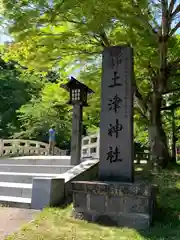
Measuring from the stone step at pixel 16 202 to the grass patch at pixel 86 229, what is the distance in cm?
83

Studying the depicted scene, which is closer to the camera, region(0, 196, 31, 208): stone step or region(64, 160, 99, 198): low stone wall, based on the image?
region(0, 196, 31, 208): stone step

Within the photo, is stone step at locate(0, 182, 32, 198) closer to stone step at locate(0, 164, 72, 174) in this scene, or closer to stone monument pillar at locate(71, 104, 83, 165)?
stone step at locate(0, 164, 72, 174)

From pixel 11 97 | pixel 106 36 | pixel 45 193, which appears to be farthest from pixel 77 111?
pixel 11 97

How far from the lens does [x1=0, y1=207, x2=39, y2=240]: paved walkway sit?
16.8 feet

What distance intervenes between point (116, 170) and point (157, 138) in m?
5.93

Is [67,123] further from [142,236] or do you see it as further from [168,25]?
[142,236]

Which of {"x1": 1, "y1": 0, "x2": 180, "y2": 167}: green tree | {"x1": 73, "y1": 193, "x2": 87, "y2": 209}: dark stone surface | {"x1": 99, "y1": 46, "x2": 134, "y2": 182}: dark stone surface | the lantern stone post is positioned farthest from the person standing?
{"x1": 73, "y1": 193, "x2": 87, "y2": 209}: dark stone surface

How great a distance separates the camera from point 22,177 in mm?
8609

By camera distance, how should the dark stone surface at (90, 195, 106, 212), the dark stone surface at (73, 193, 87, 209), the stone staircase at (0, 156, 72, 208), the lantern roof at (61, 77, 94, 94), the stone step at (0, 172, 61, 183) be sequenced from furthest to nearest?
the lantern roof at (61, 77, 94, 94) → the stone step at (0, 172, 61, 183) → the stone staircase at (0, 156, 72, 208) → the dark stone surface at (73, 193, 87, 209) → the dark stone surface at (90, 195, 106, 212)

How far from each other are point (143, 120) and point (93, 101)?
272 centimetres

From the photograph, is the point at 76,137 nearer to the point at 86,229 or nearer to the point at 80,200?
the point at 80,200

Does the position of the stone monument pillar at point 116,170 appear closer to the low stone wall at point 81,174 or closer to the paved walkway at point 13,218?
the paved walkway at point 13,218

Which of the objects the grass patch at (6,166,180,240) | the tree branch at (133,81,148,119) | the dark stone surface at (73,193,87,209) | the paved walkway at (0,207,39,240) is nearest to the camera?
the grass patch at (6,166,180,240)

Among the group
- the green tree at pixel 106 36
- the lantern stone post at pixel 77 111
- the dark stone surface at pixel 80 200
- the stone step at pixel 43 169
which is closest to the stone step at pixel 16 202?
the dark stone surface at pixel 80 200
